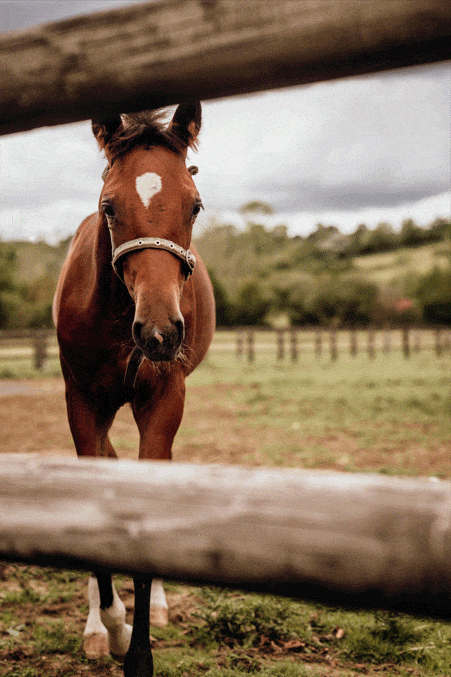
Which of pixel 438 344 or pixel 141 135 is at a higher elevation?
pixel 438 344

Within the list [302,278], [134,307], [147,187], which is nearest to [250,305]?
[302,278]

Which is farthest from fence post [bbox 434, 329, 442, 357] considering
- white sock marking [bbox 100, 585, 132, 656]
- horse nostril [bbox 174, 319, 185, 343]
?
horse nostril [bbox 174, 319, 185, 343]

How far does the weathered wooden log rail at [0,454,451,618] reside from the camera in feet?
2.61

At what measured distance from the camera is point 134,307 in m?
2.46

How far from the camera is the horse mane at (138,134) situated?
213 cm

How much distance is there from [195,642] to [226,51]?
2947 millimetres

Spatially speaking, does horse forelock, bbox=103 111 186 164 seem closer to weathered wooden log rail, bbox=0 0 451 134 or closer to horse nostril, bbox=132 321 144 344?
horse nostril, bbox=132 321 144 344

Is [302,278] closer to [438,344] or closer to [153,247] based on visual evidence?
[438,344]

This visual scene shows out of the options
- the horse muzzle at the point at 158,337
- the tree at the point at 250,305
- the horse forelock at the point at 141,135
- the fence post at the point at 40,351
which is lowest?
the horse muzzle at the point at 158,337

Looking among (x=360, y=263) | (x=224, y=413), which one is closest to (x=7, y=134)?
(x=224, y=413)

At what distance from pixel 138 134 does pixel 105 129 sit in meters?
0.15

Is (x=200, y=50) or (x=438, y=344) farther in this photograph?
(x=438, y=344)

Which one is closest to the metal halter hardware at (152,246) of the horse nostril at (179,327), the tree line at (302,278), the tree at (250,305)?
the horse nostril at (179,327)

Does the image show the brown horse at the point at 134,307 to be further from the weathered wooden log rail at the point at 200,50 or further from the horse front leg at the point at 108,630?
the weathered wooden log rail at the point at 200,50
